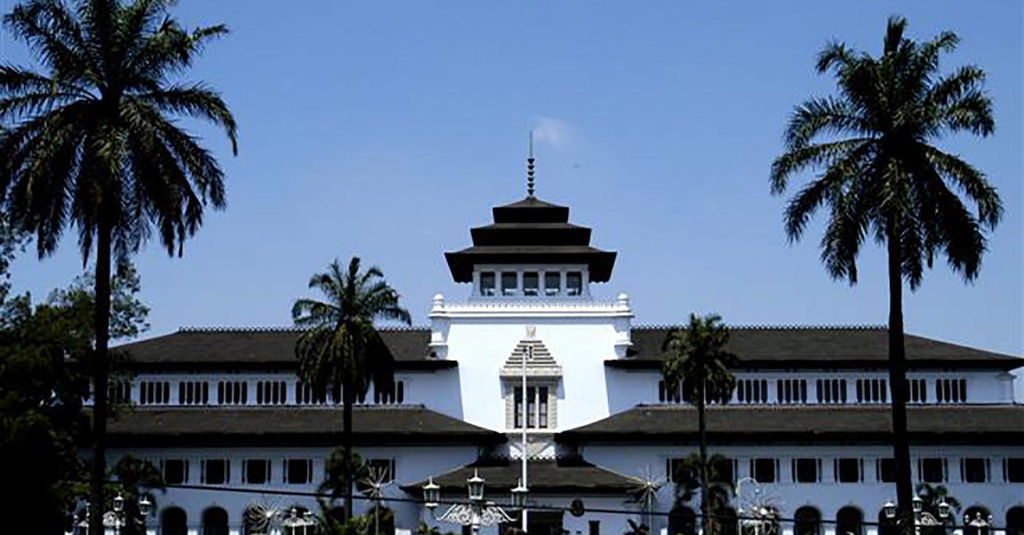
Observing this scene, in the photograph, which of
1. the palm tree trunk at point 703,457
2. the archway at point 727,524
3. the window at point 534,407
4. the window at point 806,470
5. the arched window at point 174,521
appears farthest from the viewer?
the window at point 534,407

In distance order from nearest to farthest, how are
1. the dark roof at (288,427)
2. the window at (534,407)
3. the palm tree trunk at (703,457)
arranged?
the palm tree trunk at (703,457) < the dark roof at (288,427) < the window at (534,407)

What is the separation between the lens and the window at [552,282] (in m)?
89.1

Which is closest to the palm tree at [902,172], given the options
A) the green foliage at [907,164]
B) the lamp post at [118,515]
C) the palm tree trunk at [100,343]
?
the green foliage at [907,164]

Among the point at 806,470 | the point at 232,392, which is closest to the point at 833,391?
the point at 806,470

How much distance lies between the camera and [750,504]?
82.6 m

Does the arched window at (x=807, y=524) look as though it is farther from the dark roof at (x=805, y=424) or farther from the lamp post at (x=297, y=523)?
the lamp post at (x=297, y=523)

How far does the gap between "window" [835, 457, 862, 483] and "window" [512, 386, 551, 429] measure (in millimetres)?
14783

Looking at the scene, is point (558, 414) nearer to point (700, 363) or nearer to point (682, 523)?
point (682, 523)

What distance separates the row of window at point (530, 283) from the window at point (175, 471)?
58.6 ft

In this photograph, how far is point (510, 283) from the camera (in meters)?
89.3

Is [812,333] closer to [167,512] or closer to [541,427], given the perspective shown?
[541,427]

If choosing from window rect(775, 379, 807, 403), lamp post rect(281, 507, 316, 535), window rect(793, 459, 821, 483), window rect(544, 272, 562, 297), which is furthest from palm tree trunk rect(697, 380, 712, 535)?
lamp post rect(281, 507, 316, 535)

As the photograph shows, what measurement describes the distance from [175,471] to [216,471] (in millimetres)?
2077

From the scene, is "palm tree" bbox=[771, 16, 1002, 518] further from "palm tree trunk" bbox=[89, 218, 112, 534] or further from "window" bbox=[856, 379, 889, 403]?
"window" bbox=[856, 379, 889, 403]
